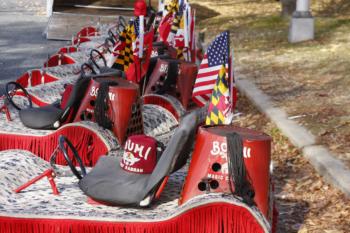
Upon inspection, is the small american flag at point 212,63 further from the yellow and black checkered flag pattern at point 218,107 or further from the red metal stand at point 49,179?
the red metal stand at point 49,179

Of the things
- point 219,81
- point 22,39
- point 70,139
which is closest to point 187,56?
point 70,139

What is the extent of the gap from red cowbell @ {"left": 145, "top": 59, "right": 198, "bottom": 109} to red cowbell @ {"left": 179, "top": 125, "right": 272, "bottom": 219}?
447 cm

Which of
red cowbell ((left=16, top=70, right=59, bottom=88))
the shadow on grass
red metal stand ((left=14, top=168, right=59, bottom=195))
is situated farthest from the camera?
the shadow on grass

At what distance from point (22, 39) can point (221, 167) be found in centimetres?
1638

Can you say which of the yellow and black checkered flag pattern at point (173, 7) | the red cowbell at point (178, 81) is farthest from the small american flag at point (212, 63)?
the yellow and black checkered flag pattern at point (173, 7)

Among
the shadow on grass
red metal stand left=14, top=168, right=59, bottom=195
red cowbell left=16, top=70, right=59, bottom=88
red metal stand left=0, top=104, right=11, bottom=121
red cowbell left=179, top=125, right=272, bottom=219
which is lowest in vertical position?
the shadow on grass

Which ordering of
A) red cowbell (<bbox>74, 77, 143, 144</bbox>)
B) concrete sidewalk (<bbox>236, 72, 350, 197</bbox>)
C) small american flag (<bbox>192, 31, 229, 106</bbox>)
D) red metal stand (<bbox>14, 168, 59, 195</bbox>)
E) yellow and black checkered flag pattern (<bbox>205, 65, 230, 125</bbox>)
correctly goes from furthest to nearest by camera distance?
red cowbell (<bbox>74, 77, 143, 144</bbox>), concrete sidewalk (<bbox>236, 72, 350, 197</bbox>), small american flag (<bbox>192, 31, 229, 106</bbox>), yellow and black checkered flag pattern (<bbox>205, 65, 230, 125</bbox>), red metal stand (<bbox>14, 168, 59, 195</bbox>)

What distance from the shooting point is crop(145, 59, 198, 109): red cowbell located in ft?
32.2

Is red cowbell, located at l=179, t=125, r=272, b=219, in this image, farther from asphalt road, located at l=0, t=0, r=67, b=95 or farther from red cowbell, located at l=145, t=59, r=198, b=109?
asphalt road, located at l=0, t=0, r=67, b=95

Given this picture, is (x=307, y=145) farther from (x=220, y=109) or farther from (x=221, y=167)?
(x=221, y=167)

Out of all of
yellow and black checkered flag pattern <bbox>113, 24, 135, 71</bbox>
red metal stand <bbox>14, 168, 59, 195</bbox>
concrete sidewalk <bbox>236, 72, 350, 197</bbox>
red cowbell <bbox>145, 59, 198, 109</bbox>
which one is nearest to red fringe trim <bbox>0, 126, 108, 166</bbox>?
red metal stand <bbox>14, 168, 59, 195</bbox>

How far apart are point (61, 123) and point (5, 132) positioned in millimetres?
505

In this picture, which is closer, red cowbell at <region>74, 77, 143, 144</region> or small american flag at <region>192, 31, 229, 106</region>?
small american flag at <region>192, 31, 229, 106</region>

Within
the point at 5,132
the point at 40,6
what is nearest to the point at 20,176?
the point at 5,132
